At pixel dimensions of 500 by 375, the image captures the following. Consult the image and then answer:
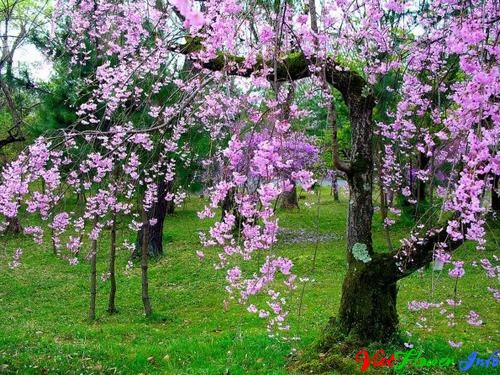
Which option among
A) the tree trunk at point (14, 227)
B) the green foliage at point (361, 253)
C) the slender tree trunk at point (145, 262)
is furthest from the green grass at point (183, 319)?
the tree trunk at point (14, 227)

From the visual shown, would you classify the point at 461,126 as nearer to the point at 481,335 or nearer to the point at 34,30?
the point at 481,335

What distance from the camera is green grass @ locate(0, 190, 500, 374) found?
4.73 meters

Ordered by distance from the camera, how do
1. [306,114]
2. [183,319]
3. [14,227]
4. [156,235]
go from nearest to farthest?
[306,114], [183,319], [156,235], [14,227]

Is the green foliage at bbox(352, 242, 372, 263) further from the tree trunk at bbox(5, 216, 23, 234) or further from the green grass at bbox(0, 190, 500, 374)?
the tree trunk at bbox(5, 216, 23, 234)

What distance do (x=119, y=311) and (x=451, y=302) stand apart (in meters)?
6.28

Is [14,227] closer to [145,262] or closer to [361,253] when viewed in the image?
[145,262]

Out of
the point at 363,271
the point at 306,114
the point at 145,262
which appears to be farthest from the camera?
the point at 145,262

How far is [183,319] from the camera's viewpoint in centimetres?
775

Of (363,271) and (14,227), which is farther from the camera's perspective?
(14,227)

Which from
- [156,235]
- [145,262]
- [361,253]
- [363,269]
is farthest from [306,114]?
[156,235]

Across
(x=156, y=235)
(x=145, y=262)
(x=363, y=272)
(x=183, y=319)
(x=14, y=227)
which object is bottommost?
(x=183, y=319)

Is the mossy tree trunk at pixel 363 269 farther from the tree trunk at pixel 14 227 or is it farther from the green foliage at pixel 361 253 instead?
the tree trunk at pixel 14 227

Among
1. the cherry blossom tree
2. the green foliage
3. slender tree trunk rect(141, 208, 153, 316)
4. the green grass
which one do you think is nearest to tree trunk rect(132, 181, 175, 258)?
the green grass

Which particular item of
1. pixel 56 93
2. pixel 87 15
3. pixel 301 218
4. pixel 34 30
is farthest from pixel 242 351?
pixel 301 218
